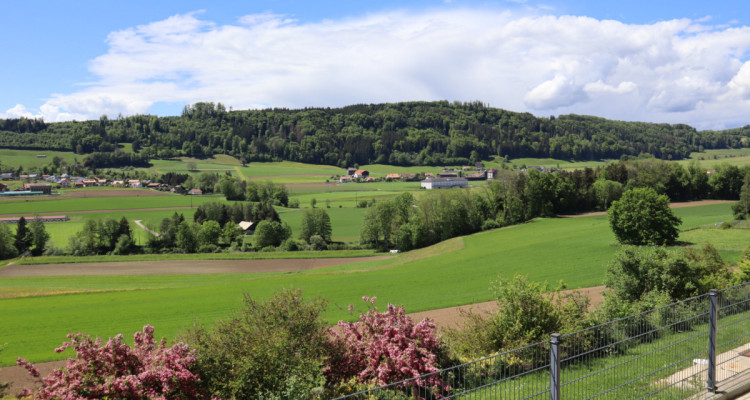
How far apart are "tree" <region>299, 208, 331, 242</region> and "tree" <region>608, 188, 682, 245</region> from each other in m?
49.7

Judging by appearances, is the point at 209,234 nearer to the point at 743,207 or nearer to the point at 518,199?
the point at 518,199

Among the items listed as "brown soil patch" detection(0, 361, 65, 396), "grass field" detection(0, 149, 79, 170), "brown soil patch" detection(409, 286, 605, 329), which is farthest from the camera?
"grass field" detection(0, 149, 79, 170)

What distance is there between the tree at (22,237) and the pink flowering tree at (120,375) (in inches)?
3413

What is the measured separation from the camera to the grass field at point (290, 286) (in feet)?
103

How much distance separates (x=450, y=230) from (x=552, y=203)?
2087 centimetres

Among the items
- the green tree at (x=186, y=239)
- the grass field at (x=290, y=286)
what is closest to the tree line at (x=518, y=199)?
the grass field at (x=290, y=286)

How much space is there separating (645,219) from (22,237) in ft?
306

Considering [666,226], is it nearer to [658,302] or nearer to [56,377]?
[658,302]

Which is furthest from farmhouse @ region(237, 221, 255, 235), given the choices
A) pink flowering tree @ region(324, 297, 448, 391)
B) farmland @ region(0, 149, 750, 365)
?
pink flowering tree @ region(324, 297, 448, 391)

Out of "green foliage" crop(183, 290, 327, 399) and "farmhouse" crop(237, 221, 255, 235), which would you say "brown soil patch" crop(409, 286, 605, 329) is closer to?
"green foliage" crop(183, 290, 327, 399)

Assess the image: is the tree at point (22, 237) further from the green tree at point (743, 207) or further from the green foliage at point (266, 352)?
the green tree at point (743, 207)

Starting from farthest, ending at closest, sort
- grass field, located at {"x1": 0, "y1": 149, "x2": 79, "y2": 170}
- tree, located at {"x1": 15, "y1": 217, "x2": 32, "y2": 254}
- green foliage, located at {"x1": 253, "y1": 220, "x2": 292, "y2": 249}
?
grass field, located at {"x1": 0, "y1": 149, "x2": 79, "y2": 170} < green foliage, located at {"x1": 253, "y1": 220, "x2": 292, "y2": 249} < tree, located at {"x1": 15, "y1": 217, "x2": 32, "y2": 254}

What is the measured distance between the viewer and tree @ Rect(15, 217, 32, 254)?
261 ft

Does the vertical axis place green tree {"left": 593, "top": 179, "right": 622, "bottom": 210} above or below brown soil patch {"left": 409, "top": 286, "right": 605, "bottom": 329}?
above
